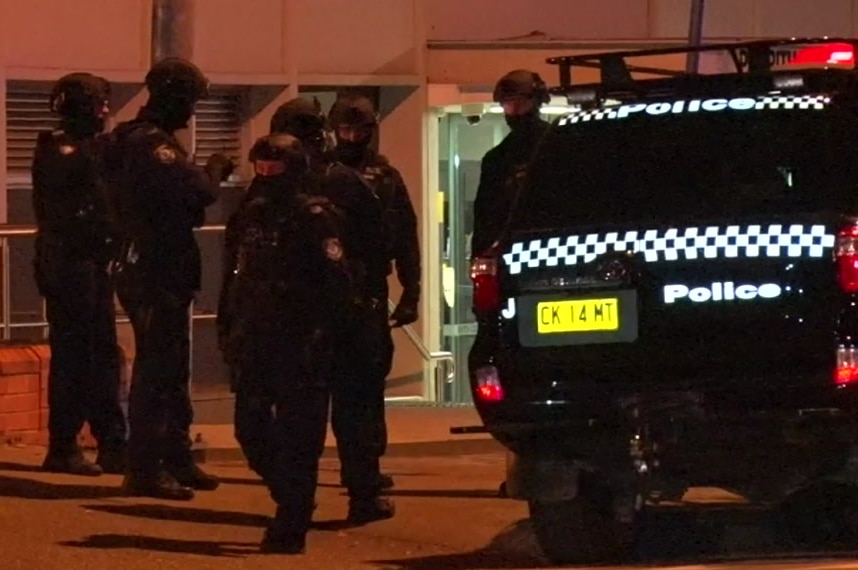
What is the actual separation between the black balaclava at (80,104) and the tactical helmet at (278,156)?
1786 millimetres

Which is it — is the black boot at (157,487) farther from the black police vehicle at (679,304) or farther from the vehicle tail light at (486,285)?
the vehicle tail light at (486,285)

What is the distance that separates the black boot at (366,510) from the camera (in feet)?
31.7

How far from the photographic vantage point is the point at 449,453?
→ 42.0ft

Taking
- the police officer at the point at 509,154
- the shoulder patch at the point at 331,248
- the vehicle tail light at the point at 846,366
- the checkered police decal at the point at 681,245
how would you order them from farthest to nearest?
the police officer at the point at 509,154
the shoulder patch at the point at 331,248
the checkered police decal at the point at 681,245
the vehicle tail light at the point at 846,366

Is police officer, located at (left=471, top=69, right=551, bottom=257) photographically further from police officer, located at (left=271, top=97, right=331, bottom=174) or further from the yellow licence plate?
the yellow licence plate

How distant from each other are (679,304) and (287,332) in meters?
1.71

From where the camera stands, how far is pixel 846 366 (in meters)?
7.56

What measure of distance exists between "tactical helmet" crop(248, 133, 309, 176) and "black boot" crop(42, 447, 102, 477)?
2.46 metres

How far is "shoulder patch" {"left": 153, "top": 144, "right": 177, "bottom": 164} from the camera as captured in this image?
380 inches

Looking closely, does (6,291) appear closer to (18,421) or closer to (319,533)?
(18,421)

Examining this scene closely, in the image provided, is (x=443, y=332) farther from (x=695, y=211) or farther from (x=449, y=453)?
(x=695, y=211)

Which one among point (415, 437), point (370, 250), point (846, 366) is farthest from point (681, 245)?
point (415, 437)

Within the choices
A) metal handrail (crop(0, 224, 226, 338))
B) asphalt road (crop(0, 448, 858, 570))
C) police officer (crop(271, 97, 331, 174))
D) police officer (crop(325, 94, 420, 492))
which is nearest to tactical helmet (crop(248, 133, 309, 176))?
police officer (crop(325, 94, 420, 492))

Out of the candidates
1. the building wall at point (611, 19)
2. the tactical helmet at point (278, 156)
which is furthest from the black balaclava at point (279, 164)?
the building wall at point (611, 19)
